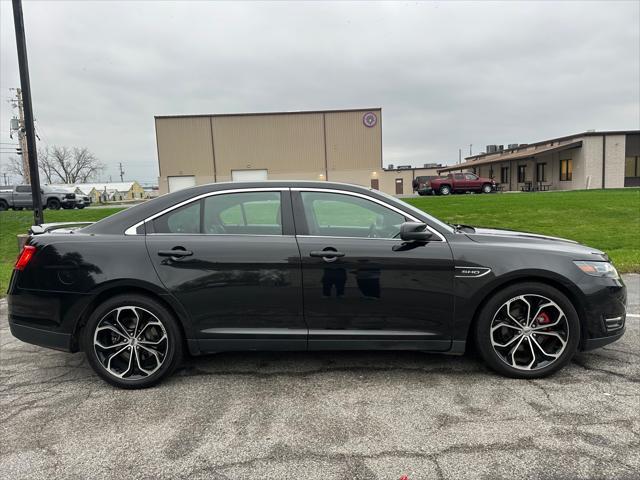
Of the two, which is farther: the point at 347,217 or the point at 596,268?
the point at 347,217

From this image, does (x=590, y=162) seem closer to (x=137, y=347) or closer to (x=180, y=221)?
(x=180, y=221)

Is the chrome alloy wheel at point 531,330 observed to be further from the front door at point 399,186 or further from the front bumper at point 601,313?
the front door at point 399,186

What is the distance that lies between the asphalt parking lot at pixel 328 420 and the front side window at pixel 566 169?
114ft

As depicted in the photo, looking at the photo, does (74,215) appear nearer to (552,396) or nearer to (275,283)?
(275,283)

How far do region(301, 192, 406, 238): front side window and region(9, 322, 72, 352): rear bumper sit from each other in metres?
2.08

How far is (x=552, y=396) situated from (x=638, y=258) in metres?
6.18

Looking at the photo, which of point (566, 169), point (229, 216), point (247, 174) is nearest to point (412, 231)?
point (229, 216)

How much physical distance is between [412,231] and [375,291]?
Answer: 0.53 meters

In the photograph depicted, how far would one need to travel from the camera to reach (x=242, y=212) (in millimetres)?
3490

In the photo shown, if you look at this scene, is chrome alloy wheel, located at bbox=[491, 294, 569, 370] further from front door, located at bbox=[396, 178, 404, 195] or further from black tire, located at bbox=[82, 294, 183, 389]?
front door, located at bbox=[396, 178, 404, 195]

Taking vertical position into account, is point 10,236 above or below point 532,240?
below

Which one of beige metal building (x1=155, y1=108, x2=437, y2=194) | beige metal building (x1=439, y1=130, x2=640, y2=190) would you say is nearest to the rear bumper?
beige metal building (x1=439, y1=130, x2=640, y2=190)

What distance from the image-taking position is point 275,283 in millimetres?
3238

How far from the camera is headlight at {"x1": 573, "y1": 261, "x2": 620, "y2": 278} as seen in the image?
3312 mm
